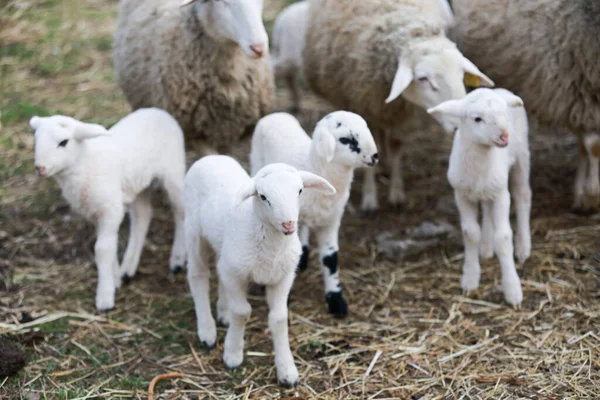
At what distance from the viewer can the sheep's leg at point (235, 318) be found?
12.1ft

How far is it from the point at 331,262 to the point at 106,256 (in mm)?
1334

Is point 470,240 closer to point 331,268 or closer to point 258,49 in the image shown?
point 331,268

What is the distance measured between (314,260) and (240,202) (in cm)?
189

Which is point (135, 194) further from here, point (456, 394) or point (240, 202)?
point (456, 394)

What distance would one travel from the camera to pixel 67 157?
169 inches

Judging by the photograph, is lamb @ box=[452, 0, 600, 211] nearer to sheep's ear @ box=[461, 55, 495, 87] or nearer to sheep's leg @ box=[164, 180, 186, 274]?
sheep's ear @ box=[461, 55, 495, 87]

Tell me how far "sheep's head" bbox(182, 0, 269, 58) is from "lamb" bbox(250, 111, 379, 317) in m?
0.46

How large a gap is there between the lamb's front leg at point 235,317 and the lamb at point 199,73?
5.64 feet

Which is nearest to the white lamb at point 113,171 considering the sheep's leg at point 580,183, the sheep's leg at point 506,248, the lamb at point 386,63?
the lamb at point 386,63

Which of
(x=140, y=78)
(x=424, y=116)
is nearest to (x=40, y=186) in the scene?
(x=140, y=78)

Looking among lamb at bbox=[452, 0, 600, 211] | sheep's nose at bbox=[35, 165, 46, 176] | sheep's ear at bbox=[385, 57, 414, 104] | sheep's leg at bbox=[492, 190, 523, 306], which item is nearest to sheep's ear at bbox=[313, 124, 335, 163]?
sheep's ear at bbox=[385, 57, 414, 104]

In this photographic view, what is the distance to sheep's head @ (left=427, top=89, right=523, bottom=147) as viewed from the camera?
12.9 feet

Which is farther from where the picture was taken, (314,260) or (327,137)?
(314,260)

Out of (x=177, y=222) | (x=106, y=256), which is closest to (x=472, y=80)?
(x=177, y=222)
